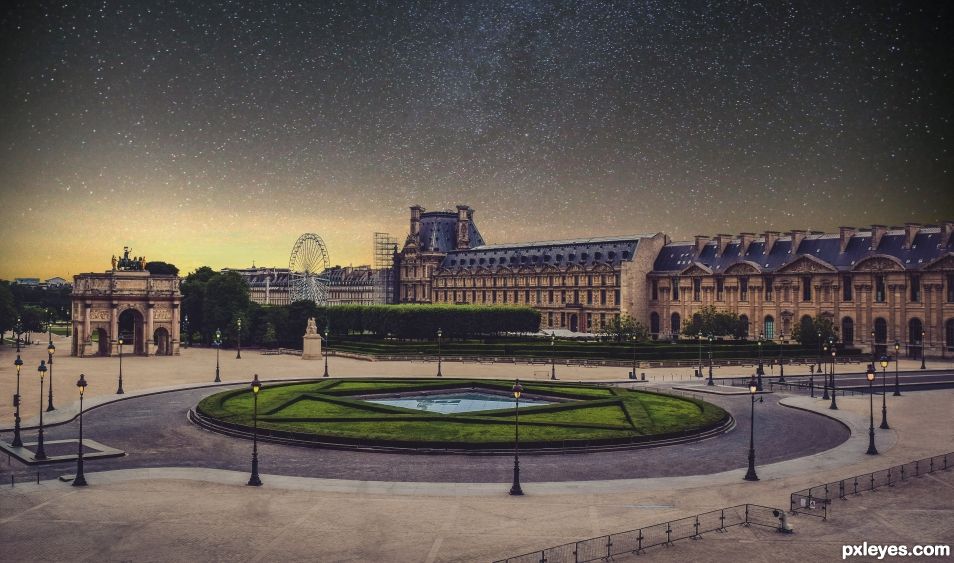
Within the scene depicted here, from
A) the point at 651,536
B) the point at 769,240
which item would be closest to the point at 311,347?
the point at 769,240

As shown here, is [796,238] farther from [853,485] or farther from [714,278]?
[853,485]

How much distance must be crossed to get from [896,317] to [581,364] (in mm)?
50010

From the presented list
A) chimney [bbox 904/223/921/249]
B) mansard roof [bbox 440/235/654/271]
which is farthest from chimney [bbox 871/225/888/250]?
mansard roof [bbox 440/235/654/271]

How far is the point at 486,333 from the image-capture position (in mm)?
128375

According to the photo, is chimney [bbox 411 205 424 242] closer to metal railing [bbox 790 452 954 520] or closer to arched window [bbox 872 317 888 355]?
arched window [bbox 872 317 888 355]

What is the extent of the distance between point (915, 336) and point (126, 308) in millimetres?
109969

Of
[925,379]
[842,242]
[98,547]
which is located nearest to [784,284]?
[842,242]

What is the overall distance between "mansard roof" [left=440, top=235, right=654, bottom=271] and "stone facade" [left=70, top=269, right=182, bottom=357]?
7874 cm

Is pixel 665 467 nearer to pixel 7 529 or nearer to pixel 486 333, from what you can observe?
pixel 7 529

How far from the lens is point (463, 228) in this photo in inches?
7702

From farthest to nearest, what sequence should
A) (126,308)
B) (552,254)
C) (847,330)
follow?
(552,254) < (847,330) < (126,308)

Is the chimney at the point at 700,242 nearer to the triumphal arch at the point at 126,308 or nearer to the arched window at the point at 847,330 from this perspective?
the arched window at the point at 847,330

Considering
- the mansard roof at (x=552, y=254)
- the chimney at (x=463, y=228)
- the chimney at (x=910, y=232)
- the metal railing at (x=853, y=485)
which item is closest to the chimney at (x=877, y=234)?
the chimney at (x=910, y=232)

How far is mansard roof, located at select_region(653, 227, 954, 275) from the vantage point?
367ft
